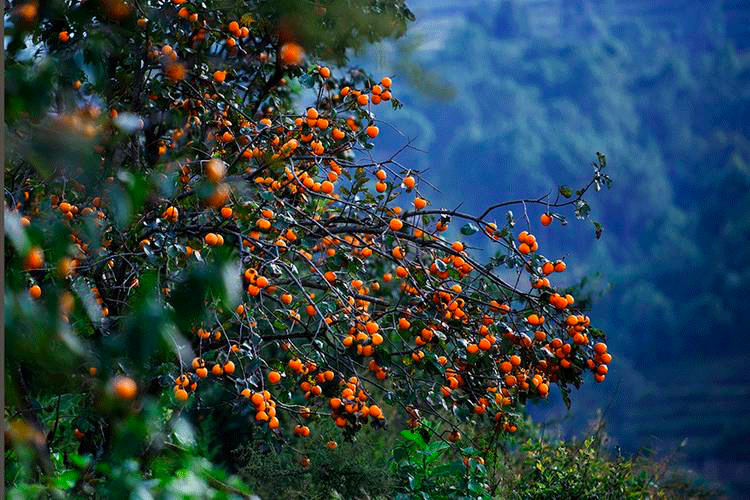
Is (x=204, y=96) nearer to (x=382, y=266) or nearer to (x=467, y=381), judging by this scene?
(x=382, y=266)

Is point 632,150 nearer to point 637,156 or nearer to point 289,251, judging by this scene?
point 637,156

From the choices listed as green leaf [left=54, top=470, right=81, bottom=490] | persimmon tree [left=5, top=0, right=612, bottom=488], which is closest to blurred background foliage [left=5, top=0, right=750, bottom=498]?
A: persimmon tree [left=5, top=0, right=612, bottom=488]

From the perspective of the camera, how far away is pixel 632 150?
1330 centimetres

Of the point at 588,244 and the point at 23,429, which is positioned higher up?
the point at 588,244

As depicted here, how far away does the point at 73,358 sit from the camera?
0.72 m

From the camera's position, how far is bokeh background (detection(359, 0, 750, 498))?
10.8m

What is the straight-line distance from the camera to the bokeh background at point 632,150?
425 inches

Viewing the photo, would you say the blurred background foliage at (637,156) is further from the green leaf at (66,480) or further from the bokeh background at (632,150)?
the green leaf at (66,480)

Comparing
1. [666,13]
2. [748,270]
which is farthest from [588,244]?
[666,13]

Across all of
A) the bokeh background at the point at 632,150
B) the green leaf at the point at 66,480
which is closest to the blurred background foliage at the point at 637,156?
the bokeh background at the point at 632,150

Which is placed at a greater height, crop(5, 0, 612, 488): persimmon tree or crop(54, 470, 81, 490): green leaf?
crop(5, 0, 612, 488): persimmon tree

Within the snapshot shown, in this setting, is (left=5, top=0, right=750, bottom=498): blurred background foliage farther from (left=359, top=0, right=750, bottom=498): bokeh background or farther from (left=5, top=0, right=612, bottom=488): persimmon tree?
(left=5, top=0, right=612, bottom=488): persimmon tree

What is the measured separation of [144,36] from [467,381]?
1.09 meters

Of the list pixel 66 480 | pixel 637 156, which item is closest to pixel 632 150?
pixel 637 156
